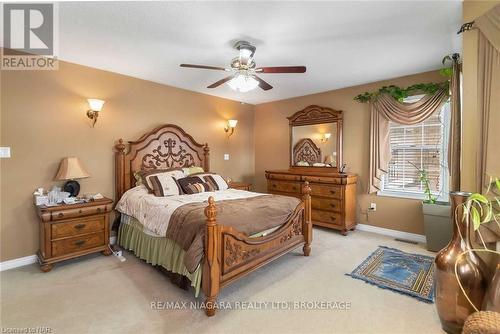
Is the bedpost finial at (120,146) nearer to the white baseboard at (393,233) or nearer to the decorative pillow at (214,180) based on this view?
→ the decorative pillow at (214,180)

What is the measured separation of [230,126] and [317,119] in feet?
5.75

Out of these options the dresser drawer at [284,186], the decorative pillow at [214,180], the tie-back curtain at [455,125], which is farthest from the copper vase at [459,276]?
the decorative pillow at [214,180]

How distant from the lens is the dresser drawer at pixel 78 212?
107 inches

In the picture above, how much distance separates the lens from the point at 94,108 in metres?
3.24

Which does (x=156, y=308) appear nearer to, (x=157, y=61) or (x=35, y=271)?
(x=35, y=271)

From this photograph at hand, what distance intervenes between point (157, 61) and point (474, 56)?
3.21 metres

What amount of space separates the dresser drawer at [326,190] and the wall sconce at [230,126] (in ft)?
6.64

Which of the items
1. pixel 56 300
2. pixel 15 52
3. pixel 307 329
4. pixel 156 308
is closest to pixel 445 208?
pixel 307 329

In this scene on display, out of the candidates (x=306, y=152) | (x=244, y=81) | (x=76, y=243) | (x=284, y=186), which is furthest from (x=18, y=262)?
(x=306, y=152)

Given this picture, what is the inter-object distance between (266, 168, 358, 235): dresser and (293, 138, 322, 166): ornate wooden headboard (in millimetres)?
561

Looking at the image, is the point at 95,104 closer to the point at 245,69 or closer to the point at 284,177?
the point at 245,69

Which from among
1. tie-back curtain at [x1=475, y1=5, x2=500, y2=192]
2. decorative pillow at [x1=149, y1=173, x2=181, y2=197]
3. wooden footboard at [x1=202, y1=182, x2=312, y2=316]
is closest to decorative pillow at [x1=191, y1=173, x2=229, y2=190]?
decorative pillow at [x1=149, y1=173, x2=181, y2=197]

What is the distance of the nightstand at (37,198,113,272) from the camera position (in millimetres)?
2695

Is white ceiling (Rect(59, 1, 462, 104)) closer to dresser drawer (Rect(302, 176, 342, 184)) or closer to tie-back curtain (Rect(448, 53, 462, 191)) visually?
tie-back curtain (Rect(448, 53, 462, 191))
